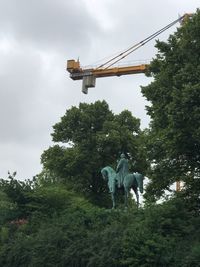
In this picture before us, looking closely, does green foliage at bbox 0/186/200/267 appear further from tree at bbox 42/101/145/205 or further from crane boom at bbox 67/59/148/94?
crane boom at bbox 67/59/148/94

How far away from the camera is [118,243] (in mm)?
24484

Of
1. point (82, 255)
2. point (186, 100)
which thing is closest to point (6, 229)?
point (82, 255)

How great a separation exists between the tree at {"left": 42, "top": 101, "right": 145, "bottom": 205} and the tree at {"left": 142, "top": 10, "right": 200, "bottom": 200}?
13.7m

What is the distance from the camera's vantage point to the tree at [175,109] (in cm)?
2803

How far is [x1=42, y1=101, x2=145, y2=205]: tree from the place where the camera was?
155ft

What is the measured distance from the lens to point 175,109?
28094mm

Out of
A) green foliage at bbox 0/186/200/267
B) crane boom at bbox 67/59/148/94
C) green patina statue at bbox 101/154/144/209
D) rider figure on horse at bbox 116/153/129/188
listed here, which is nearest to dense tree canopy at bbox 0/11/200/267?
green foliage at bbox 0/186/200/267

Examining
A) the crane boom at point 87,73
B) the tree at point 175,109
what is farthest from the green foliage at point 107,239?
the crane boom at point 87,73

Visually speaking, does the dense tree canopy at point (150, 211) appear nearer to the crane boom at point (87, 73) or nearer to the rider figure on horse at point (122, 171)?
the rider figure on horse at point (122, 171)

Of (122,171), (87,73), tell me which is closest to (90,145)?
(122,171)

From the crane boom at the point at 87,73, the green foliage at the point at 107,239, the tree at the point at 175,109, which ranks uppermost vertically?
the crane boom at the point at 87,73

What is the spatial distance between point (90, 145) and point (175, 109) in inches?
816

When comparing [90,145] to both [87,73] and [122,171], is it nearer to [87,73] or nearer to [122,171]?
[122,171]

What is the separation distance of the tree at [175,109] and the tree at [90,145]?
45.0 ft
